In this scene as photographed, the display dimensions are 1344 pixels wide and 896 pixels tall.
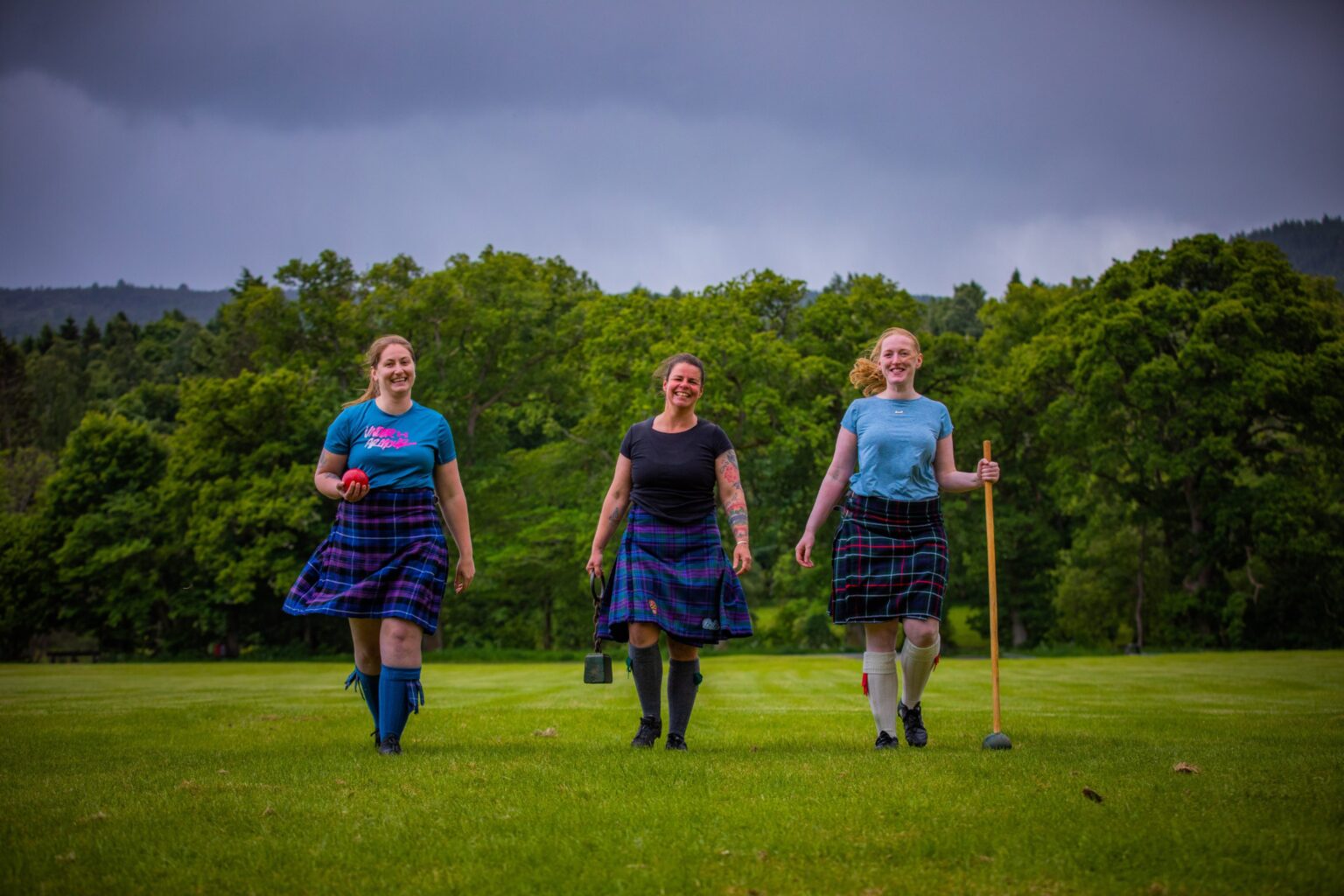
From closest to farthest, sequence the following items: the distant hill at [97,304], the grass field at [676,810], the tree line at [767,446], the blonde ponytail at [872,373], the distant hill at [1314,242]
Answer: the grass field at [676,810] < the blonde ponytail at [872,373] < the tree line at [767,446] < the distant hill at [1314,242] < the distant hill at [97,304]

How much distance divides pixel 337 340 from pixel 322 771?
3911 cm

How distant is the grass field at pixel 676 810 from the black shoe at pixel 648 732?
8.2 inches

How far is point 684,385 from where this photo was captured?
6723 mm

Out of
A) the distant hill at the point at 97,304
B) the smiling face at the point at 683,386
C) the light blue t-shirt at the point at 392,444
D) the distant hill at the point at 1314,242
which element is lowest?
the light blue t-shirt at the point at 392,444

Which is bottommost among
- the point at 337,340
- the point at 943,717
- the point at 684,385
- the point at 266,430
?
the point at 943,717

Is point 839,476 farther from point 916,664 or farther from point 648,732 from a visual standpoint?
point 648,732

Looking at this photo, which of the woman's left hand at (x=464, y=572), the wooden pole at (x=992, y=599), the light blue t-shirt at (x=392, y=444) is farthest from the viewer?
the woman's left hand at (x=464, y=572)

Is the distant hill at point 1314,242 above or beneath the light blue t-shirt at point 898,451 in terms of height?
above

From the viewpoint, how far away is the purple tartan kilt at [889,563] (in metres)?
6.68

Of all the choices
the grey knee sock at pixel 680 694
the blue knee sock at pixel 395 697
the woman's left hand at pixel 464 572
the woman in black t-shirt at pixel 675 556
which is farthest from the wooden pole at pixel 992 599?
the blue knee sock at pixel 395 697

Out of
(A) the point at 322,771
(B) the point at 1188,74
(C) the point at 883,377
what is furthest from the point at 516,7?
(A) the point at 322,771

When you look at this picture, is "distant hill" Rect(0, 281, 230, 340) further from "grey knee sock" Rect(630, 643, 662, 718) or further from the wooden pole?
the wooden pole

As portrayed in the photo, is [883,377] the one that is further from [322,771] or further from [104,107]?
[104,107]

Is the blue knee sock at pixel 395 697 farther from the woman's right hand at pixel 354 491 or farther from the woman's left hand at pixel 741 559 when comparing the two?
the woman's left hand at pixel 741 559
